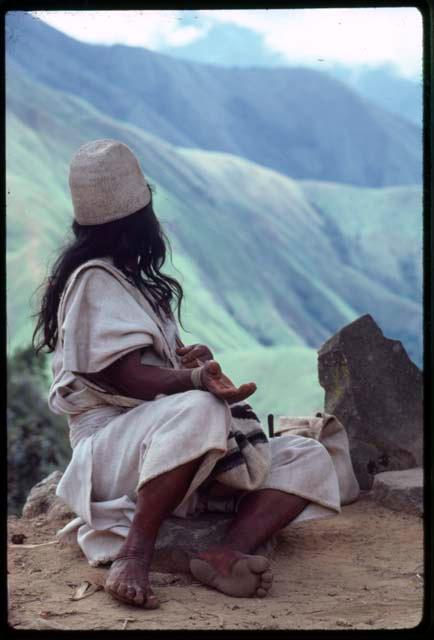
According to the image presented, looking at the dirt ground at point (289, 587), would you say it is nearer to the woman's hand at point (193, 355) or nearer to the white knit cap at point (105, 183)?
the woman's hand at point (193, 355)

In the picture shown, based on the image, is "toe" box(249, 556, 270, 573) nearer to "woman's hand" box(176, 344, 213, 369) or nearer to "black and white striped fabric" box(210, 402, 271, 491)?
"black and white striped fabric" box(210, 402, 271, 491)

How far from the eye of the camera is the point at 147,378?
3.51m

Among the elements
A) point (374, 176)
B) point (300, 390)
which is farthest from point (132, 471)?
point (374, 176)

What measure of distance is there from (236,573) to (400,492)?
4.90 feet

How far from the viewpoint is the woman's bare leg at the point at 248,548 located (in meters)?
3.36

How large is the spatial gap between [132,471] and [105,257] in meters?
0.78

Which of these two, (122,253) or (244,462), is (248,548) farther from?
(122,253)

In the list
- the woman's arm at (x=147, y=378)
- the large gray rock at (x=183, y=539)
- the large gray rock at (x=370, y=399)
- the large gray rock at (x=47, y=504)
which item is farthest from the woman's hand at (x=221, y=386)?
the large gray rock at (x=370, y=399)

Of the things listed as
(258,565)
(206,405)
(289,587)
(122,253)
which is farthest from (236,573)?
(122,253)

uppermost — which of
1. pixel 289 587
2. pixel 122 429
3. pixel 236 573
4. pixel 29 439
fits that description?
pixel 122 429

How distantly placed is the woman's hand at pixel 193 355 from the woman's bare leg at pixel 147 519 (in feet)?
1.32

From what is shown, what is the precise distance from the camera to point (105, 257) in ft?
12.2

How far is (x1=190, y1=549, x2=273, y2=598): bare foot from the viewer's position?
11.0 ft

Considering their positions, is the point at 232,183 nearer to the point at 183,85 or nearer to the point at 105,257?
the point at 183,85
